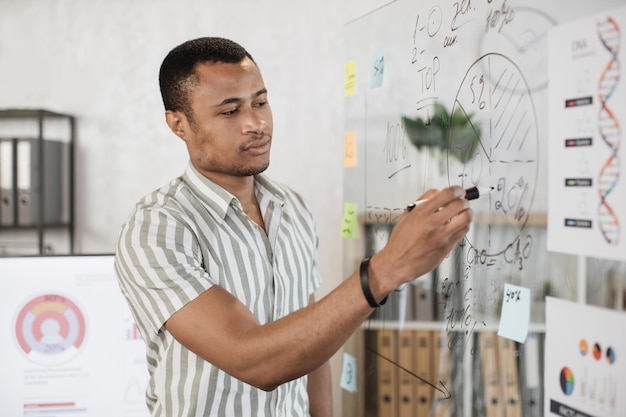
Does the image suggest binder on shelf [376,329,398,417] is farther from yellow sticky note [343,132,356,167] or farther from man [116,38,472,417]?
yellow sticky note [343,132,356,167]

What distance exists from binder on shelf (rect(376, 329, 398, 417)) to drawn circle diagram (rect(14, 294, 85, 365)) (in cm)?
96

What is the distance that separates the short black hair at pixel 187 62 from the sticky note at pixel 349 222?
0.85 meters

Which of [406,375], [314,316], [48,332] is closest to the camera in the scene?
[314,316]

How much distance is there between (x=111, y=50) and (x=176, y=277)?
188cm

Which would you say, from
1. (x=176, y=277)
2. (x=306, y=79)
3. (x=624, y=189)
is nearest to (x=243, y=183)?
(x=176, y=277)

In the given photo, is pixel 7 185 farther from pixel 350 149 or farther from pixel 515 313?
pixel 515 313

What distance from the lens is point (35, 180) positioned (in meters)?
2.79

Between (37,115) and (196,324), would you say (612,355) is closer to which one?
(196,324)

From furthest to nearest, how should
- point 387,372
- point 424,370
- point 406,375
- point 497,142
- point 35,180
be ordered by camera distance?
point 35,180, point 387,372, point 406,375, point 424,370, point 497,142

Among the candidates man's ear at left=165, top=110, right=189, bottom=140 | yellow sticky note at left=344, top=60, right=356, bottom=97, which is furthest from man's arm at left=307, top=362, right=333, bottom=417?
yellow sticky note at left=344, top=60, right=356, bottom=97

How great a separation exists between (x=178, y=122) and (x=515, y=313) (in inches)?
33.4

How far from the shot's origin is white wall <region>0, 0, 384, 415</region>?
107 inches

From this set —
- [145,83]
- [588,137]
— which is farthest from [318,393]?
[145,83]

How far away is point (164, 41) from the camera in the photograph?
2.83 m
